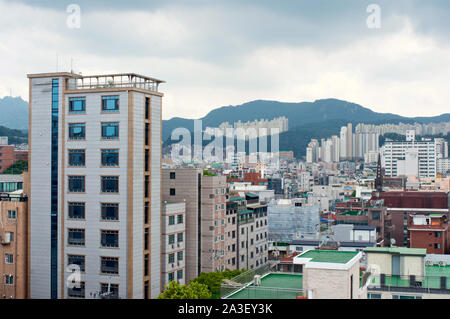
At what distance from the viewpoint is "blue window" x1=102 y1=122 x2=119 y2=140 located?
18.1 metres

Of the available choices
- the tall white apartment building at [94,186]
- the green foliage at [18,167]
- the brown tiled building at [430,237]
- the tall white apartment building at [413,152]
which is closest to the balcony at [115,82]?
the tall white apartment building at [94,186]

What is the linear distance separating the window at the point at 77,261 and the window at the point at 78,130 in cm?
381

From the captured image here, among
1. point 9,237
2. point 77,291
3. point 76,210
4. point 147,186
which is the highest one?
point 147,186

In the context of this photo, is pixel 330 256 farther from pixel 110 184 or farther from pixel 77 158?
pixel 77 158

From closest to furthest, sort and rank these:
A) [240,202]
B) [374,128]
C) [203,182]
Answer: [203,182] → [240,202] → [374,128]

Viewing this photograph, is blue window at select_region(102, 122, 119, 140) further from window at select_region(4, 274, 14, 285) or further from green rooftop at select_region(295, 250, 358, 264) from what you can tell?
green rooftop at select_region(295, 250, 358, 264)

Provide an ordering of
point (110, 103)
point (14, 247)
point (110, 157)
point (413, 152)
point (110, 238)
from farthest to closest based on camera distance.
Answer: point (413, 152) < point (14, 247) < point (110, 103) < point (110, 157) < point (110, 238)

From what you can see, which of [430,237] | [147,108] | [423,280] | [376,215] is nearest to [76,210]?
[147,108]

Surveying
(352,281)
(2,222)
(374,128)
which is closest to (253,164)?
(374,128)

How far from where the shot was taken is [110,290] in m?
17.8

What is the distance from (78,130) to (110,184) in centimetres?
212

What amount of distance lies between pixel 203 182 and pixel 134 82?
6065mm

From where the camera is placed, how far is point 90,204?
18.3 m
